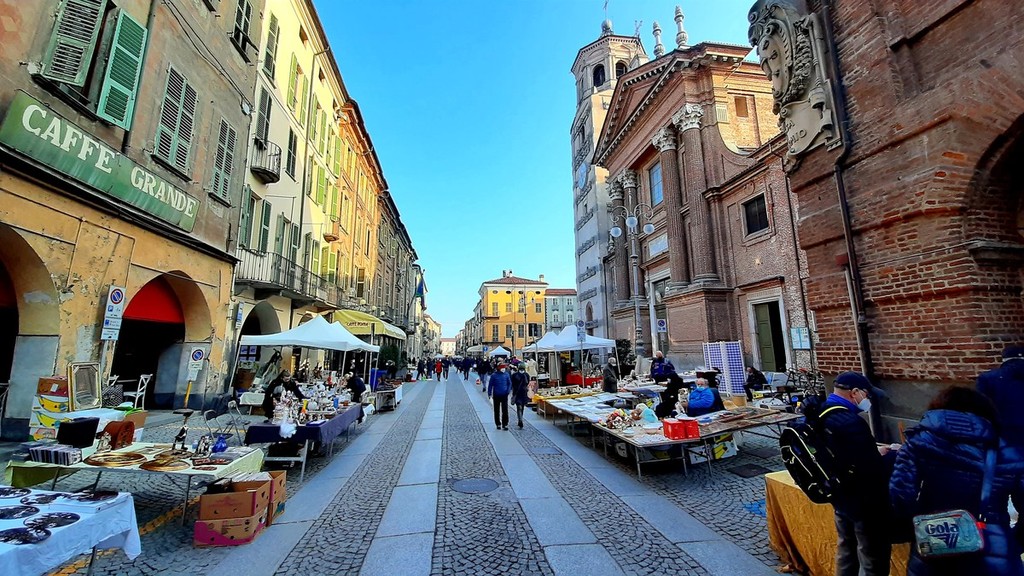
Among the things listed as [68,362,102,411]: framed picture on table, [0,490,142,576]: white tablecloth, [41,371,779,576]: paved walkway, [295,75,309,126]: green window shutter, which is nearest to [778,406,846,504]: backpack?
[41,371,779,576]: paved walkway

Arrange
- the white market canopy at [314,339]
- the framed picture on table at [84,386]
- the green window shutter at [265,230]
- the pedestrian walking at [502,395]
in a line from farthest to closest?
the green window shutter at [265,230] → the pedestrian walking at [502,395] → the white market canopy at [314,339] → the framed picture on table at [84,386]

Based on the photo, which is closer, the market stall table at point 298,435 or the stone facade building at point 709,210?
the market stall table at point 298,435

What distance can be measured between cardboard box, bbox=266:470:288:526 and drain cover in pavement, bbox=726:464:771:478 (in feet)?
20.4

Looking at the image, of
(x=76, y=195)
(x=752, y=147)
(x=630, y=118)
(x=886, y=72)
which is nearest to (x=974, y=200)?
(x=886, y=72)

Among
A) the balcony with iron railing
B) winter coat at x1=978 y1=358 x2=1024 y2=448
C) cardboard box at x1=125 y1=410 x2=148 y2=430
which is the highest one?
the balcony with iron railing

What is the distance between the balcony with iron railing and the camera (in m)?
13.2

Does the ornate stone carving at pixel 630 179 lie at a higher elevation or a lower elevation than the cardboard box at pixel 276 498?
higher

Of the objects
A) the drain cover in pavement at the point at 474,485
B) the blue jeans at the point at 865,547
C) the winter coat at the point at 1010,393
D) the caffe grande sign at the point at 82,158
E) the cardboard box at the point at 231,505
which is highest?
the caffe grande sign at the point at 82,158

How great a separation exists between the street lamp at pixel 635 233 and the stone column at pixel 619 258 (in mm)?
328

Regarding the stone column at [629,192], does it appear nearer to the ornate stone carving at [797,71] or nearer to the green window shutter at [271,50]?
the ornate stone carving at [797,71]

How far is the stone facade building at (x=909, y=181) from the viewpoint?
431 cm

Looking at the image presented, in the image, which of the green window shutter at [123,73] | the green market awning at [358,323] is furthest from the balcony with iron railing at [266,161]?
the green market awning at [358,323]

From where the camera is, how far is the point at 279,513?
482 cm

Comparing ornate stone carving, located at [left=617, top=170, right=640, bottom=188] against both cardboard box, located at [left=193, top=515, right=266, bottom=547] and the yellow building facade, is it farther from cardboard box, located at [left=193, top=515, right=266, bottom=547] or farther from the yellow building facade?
the yellow building facade
